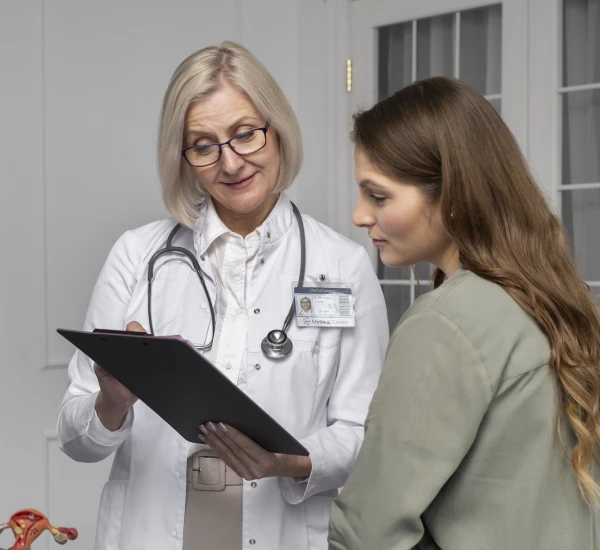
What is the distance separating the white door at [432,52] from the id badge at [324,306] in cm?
133

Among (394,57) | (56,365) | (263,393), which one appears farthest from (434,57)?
(263,393)

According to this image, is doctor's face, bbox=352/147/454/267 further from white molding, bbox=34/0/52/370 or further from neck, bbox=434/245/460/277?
white molding, bbox=34/0/52/370

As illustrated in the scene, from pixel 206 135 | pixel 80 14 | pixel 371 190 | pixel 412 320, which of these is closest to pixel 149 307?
pixel 206 135

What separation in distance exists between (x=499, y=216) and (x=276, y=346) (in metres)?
0.63

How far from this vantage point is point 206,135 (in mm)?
1689

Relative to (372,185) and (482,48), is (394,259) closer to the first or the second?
(372,185)

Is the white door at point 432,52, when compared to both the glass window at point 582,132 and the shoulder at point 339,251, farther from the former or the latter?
the shoulder at point 339,251

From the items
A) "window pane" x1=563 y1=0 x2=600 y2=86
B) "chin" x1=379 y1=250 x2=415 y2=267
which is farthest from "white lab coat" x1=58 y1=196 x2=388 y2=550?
"window pane" x1=563 y1=0 x2=600 y2=86

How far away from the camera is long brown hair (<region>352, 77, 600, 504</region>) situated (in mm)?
1062

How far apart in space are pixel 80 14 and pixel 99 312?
1.49 m

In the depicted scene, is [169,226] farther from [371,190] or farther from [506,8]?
[506,8]

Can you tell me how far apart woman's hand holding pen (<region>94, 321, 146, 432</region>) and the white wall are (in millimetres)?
1188

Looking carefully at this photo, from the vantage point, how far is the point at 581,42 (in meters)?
2.76

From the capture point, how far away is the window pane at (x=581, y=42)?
274 centimetres
